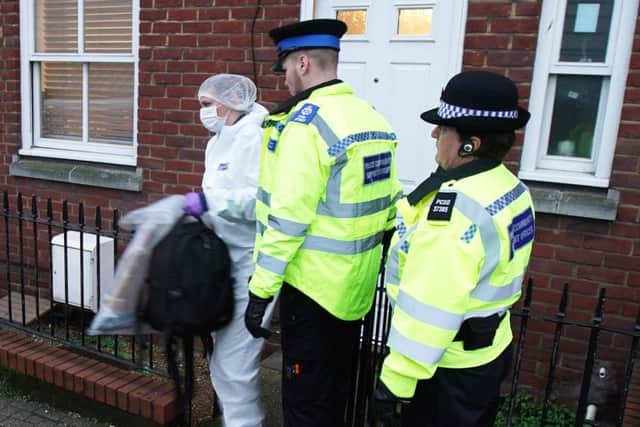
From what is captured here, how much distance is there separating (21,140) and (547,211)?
15.6ft

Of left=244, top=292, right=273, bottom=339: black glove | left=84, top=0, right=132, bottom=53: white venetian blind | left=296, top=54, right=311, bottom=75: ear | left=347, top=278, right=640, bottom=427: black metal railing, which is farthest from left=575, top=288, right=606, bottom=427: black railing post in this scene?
left=84, top=0, right=132, bottom=53: white venetian blind

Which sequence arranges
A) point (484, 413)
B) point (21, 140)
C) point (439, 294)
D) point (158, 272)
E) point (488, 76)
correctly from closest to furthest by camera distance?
point (439, 294) < point (488, 76) < point (484, 413) < point (158, 272) < point (21, 140)

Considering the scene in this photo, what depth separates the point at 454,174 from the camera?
184 centimetres

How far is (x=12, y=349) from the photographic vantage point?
379 centimetres

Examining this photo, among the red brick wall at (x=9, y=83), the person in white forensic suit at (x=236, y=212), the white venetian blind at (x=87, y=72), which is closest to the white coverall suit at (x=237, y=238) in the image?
the person in white forensic suit at (x=236, y=212)

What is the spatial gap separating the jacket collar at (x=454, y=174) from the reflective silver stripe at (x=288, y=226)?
54cm

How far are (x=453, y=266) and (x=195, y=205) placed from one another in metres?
1.36

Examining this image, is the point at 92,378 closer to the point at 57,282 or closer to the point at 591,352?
the point at 57,282

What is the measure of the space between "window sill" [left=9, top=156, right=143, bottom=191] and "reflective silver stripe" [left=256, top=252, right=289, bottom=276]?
9.39 feet

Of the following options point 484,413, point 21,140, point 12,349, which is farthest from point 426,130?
point 21,140

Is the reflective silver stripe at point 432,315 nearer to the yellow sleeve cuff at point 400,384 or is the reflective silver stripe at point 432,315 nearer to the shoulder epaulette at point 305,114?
the yellow sleeve cuff at point 400,384

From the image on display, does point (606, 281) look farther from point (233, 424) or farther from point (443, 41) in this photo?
point (233, 424)

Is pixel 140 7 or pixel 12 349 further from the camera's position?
pixel 140 7

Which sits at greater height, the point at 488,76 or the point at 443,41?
the point at 443,41
